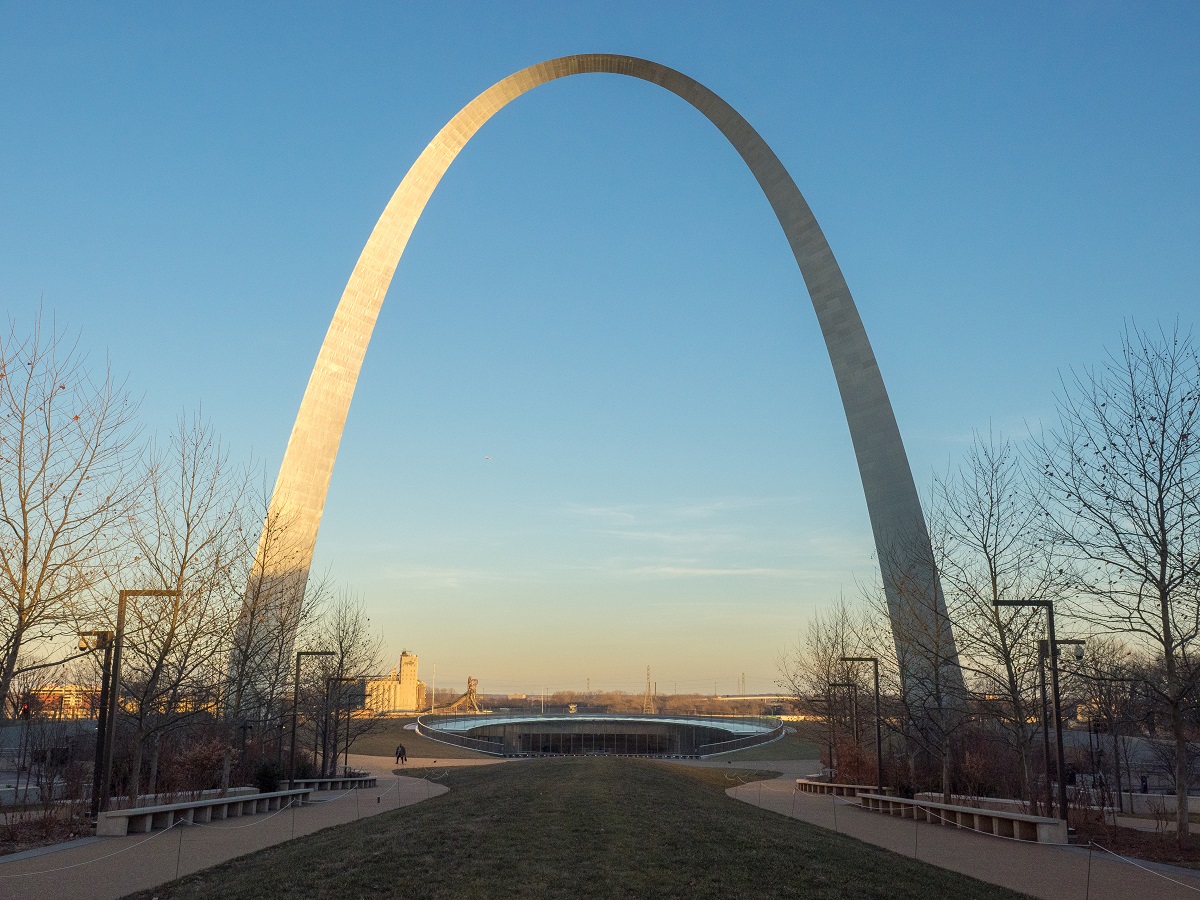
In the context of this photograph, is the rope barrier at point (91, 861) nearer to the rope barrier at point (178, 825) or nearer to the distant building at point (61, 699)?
the rope barrier at point (178, 825)

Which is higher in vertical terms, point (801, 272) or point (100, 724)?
point (801, 272)

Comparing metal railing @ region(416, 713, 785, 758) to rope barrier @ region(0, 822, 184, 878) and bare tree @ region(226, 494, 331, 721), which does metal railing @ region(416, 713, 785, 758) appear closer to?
bare tree @ region(226, 494, 331, 721)

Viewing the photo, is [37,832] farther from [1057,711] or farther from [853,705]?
[853,705]

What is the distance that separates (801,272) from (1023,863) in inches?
1064

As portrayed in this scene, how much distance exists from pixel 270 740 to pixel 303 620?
17.6 ft

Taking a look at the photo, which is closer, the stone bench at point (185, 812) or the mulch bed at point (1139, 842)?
the mulch bed at point (1139, 842)

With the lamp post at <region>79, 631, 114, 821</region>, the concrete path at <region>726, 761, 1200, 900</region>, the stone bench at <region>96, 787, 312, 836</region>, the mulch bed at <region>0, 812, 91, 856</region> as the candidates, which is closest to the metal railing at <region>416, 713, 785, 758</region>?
the stone bench at <region>96, 787, 312, 836</region>

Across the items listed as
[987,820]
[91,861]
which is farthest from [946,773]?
[91,861]

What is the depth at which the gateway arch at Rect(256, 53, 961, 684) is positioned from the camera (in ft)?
107

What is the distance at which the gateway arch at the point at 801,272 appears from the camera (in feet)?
107

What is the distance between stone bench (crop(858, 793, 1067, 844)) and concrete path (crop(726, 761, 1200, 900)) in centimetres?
35

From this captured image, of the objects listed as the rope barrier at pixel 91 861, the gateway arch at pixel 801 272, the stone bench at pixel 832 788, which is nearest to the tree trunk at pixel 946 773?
the stone bench at pixel 832 788

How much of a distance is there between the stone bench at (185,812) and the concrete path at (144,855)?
1.09 feet

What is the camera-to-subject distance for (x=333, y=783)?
3262cm
